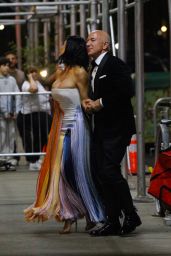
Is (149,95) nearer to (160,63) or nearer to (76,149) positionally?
(160,63)

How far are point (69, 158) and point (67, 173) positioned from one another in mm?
149

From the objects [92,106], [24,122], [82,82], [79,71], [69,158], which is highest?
[79,71]

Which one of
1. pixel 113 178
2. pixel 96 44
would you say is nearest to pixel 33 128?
pixel 96 44

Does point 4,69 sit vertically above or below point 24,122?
above

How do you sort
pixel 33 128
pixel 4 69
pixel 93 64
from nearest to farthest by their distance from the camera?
pixel 93 64 → pixel 33 128 → pixel 4 69

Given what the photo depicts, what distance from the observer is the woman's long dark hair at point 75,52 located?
9203 mm

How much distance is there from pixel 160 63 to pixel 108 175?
598 inches

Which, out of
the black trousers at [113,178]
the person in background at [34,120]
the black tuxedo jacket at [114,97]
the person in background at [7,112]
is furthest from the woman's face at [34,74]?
the black trousers at [113,178]

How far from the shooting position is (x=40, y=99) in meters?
16.6

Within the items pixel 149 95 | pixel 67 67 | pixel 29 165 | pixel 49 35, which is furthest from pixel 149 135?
pixel 49 35

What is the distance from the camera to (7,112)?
1664 cm

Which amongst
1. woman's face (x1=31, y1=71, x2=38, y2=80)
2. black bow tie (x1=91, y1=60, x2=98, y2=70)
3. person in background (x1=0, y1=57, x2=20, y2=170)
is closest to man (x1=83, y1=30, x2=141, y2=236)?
black bow tie (x1=91, y1=60, x2=98, y2=70)

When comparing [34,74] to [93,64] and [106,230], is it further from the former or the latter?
[106,230]

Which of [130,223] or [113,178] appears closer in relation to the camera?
[113,178]
